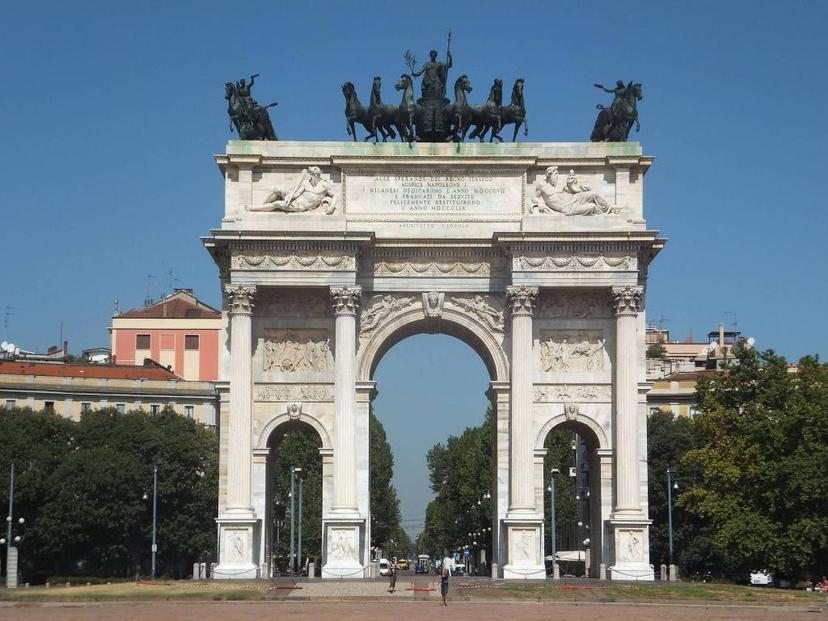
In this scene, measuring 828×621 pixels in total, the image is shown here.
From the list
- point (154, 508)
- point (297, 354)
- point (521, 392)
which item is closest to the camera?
point (521, 392)

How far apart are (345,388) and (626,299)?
407 inches

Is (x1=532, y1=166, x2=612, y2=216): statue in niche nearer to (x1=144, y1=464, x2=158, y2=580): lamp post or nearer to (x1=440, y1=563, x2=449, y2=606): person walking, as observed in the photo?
(x1=440, y1=563, x2=449, y2=606): person walking

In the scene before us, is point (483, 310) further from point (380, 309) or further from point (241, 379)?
point (241, 379)

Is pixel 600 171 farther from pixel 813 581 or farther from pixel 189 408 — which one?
pixel 189 408

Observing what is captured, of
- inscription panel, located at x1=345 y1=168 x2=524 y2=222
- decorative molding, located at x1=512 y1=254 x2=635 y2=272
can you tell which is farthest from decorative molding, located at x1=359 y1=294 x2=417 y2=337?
decorative molding, located at x1=512 y1=254 x2=635 y2=272

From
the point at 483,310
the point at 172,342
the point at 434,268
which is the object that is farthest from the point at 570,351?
the point at 172,342

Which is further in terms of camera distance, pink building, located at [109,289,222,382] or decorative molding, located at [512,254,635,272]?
pink building, located at [109,289,222,382]

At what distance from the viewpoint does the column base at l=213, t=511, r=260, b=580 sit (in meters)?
52.5

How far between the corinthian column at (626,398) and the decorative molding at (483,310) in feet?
13.6

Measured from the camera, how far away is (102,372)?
3814 inches

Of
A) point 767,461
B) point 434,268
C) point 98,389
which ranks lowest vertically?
point 767,461

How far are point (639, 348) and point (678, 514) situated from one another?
25.6m

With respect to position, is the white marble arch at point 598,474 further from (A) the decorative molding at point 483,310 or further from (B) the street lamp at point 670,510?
(B) the street lamp at point 670,510

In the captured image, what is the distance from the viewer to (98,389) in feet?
307
